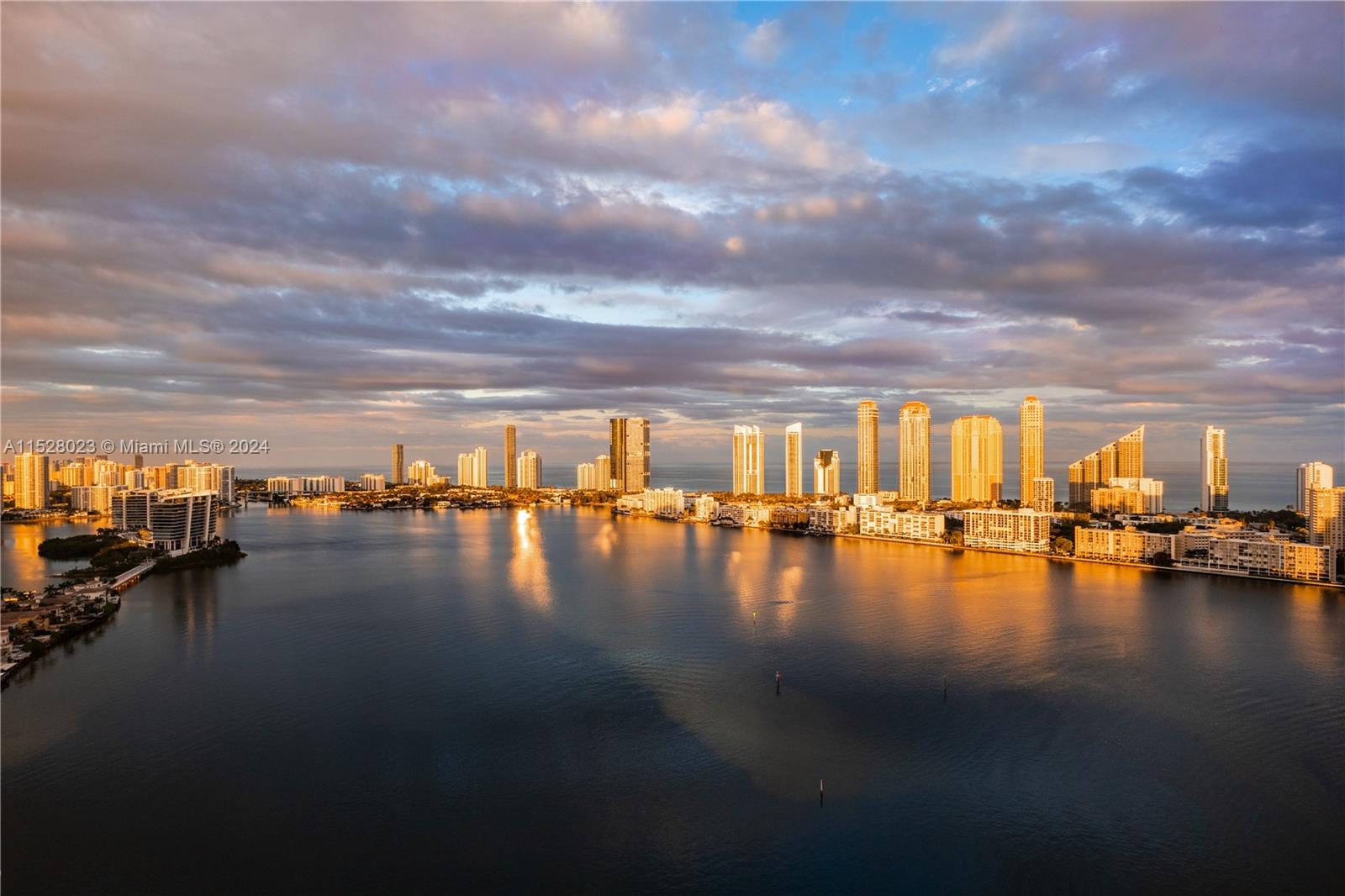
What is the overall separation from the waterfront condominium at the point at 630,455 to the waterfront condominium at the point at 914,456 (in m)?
14.6

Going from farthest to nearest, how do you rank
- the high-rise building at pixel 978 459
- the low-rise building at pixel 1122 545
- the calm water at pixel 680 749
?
the high-rise building at pixel 978 459 < the low-rise building at pixel 1122 545 < the calm water at pixel 680 749

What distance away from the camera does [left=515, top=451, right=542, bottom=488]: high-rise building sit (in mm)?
49719

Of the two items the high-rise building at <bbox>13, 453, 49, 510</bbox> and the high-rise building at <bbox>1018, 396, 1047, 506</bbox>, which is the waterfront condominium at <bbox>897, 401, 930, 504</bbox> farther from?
the high-rise building at <bbox>13, 453, 49, 510</bbox>

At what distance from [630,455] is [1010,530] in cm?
2756

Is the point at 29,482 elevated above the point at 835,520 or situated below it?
above

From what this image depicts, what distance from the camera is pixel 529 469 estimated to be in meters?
49.9

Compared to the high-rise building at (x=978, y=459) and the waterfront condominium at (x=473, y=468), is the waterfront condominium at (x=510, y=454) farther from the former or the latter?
the high-rise building at (x=978, y=459)

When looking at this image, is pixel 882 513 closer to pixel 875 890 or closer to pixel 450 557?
pixel 450 557

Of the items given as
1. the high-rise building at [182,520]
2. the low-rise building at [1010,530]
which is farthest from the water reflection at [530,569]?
the low-rise building at [1010,530]

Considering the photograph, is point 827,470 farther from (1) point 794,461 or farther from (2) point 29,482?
(2) point 29,482

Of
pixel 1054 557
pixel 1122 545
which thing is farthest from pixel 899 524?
pixel 1122 545

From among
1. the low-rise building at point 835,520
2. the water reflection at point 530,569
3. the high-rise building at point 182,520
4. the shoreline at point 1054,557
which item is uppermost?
the high-rise building at point 182,520

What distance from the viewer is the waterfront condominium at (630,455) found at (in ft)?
144

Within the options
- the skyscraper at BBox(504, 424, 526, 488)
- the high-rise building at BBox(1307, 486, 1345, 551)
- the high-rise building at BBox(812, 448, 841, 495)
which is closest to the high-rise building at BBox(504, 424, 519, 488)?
the skyscraper at BBox(504, 424, 526, 488)
